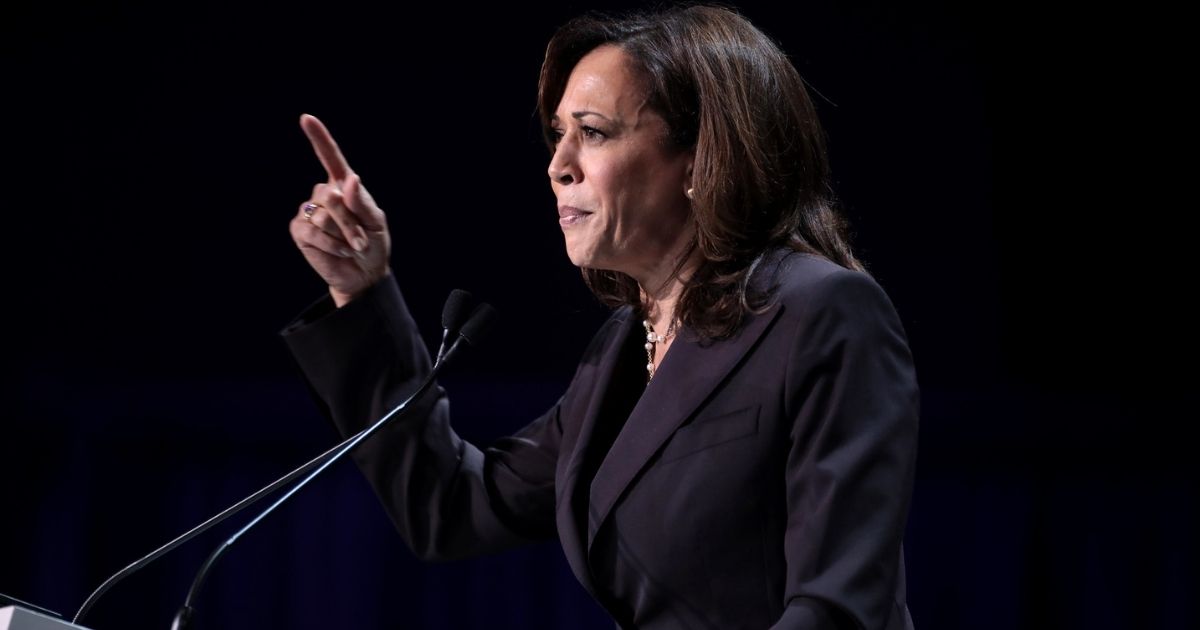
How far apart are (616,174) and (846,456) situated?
43cm

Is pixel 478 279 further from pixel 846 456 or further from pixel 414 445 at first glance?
pixel 846 456

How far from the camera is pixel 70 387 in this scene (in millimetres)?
2525

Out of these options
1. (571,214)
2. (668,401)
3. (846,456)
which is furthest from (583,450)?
(846,456)

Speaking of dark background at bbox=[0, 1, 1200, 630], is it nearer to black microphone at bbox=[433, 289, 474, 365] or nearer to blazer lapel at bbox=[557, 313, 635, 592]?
blazer lapel at bbox=[557, 313, 635, 592]

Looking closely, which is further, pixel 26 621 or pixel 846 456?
pixel 846 456

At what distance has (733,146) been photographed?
4.41 ft

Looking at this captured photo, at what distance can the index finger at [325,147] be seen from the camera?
1400mm

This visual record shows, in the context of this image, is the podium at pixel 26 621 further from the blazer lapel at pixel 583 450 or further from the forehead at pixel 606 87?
the forehead at pixel 606 87

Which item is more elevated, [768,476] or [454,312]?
[454,312]

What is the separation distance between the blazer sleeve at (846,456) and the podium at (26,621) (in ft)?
1.95

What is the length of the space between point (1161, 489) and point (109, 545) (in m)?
2.00

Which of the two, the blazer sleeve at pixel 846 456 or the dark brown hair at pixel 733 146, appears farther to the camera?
the dark brown hair at pixel 733 146

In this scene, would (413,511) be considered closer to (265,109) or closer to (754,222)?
(754,222)

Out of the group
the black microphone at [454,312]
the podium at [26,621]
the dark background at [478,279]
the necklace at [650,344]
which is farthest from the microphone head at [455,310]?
the dark background at [478,279]
